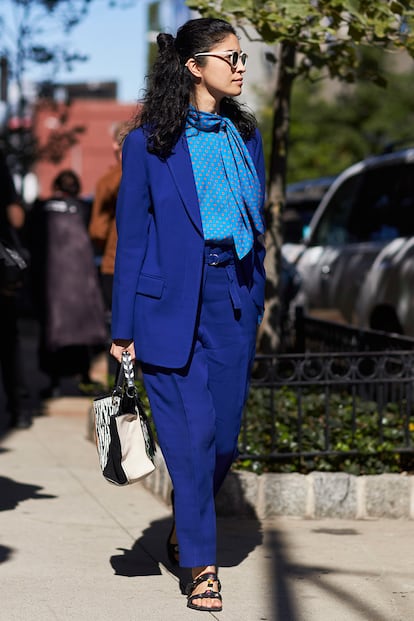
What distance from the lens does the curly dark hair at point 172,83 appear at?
14.1ft

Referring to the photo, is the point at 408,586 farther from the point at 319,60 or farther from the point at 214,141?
the point at 319,60

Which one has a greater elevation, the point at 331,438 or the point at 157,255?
the point at 157,255

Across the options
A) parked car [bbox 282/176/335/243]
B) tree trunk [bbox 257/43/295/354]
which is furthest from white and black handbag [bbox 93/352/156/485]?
parked car [bbox 282/176/335/243]

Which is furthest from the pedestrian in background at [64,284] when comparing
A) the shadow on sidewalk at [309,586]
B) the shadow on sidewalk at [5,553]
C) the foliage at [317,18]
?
the shadow on sidewalk at [309,586]

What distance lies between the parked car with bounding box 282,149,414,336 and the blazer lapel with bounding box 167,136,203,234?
3838mm

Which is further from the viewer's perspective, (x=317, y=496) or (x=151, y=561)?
(x=317, y=496)

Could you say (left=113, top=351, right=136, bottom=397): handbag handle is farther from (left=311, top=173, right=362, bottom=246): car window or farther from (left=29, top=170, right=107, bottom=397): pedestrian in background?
(left=311, top=173, right=362, bottom=246): car window

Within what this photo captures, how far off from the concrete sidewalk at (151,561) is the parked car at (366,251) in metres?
2.61

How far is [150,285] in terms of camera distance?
427 cm

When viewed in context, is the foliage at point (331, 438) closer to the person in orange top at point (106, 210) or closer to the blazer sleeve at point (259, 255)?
the blazer sleeve at point (259, 255)

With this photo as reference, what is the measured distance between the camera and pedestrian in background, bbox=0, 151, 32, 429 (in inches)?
301

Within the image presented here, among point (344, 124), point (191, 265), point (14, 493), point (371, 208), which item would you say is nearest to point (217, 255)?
point (191, 265)

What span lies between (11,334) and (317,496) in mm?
2886

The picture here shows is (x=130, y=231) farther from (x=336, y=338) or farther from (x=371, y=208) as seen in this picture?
(x=371, y=208)
